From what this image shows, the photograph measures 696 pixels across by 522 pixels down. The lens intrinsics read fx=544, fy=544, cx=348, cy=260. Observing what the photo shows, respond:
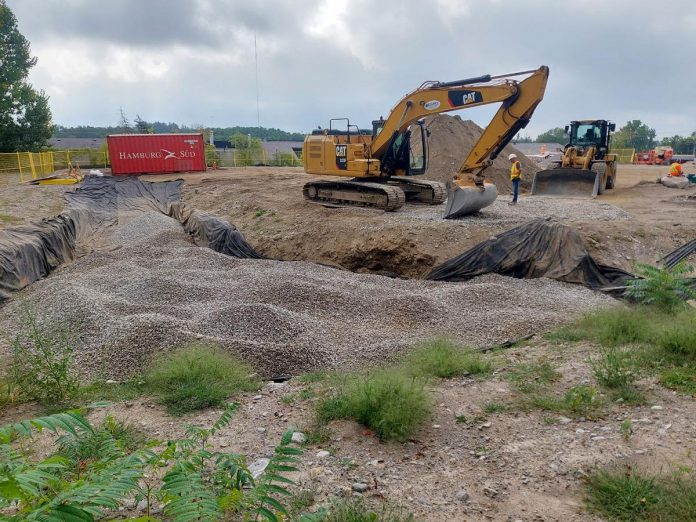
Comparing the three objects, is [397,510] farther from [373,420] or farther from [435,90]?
[435,90]

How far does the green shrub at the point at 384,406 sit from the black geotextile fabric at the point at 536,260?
5913 mm

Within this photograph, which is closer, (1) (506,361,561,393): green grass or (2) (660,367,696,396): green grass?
(2) (660,367,696,396): green grass

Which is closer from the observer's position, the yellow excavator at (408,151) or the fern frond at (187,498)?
the fern frond at (187,498)

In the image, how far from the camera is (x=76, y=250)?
43.7 feet

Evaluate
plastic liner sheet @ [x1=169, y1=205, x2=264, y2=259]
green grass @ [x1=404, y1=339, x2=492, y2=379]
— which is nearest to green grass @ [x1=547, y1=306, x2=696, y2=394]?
green grass @ [x1=404, y1=339, x2=492, y2=379]

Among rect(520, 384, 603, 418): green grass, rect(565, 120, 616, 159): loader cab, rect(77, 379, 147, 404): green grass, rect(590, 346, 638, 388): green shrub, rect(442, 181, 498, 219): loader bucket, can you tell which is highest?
rect(565, 120, 616, 159): loader cab

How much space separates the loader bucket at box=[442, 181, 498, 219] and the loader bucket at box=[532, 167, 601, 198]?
23.6ft

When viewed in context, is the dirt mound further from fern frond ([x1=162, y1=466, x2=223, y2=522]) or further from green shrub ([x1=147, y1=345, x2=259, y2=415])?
fern frond ([x1=162, y1=466, x2=223, y2=522])

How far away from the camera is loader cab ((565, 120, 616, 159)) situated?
2064 cm

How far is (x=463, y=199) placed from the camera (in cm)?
1277

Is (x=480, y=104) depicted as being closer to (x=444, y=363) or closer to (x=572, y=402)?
(x=444, y=363)

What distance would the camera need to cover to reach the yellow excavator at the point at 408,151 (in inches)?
500

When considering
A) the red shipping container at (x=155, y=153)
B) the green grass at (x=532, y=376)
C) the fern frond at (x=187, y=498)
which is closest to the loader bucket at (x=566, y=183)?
the green grass at (x=532, y=376)

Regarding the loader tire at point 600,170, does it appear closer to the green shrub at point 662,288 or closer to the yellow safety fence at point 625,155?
the green shrub at point 662,288
